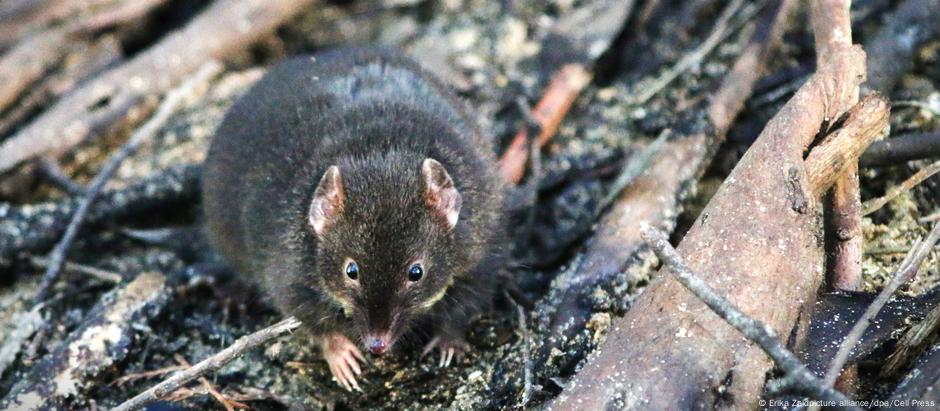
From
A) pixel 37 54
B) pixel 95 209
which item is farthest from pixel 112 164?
pixel 37 54

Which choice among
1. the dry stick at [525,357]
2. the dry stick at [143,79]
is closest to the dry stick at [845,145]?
the dry stick at [525,357]

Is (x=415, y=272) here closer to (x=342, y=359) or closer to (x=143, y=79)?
(x=342, y=359)

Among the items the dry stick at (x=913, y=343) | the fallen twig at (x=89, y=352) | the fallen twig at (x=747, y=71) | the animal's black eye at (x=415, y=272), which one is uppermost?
the fallen twig at (x=747, y=71)

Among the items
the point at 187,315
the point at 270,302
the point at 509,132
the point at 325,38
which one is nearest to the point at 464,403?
the point at 270,302

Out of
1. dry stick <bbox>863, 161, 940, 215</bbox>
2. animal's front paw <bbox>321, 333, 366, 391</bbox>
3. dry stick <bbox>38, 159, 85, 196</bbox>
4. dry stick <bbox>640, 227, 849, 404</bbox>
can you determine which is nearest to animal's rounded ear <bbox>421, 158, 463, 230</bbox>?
animal's front paw <bbox>321, 333, 366, 391</bbox>

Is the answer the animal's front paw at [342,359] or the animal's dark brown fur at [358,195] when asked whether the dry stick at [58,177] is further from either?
the animal's front paw at [342,359]

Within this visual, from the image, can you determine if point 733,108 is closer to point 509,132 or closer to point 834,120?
point 834,120
